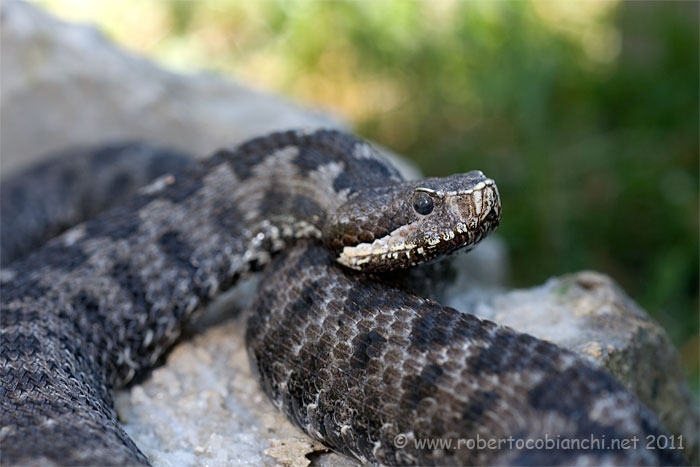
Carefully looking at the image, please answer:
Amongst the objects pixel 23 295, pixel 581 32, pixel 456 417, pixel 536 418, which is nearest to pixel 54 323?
pixel 23 295

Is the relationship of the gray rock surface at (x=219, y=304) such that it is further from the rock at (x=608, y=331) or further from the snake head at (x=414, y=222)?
the snake head at (x=414, y=222)

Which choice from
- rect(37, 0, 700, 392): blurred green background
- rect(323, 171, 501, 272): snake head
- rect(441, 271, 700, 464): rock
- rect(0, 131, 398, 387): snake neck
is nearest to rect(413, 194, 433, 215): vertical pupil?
rect(323, 171, 501, 272): snake head

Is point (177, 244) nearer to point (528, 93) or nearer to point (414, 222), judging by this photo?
point (414, 222)

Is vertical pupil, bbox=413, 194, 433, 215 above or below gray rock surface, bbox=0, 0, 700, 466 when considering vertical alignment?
above

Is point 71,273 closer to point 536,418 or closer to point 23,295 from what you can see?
point 23,295

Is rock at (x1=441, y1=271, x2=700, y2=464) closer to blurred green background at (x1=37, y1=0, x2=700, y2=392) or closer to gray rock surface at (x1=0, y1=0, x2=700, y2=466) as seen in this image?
gray rock surface at (x1=0, y1=0, x2=700, y2=466)

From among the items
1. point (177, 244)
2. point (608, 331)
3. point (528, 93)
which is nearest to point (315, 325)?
point (177, 244)
